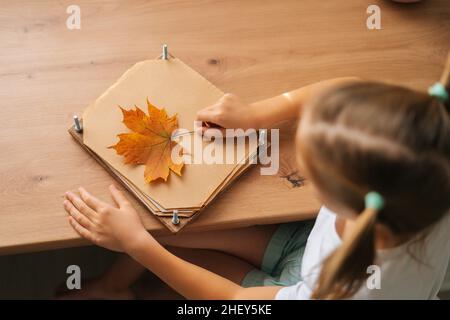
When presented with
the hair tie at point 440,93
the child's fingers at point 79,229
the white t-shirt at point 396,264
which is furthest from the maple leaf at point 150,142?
the hair tie at point 440,93

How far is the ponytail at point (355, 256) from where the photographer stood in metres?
0.60

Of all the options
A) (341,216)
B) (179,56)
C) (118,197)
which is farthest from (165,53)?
(341,216)

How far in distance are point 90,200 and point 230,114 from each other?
27 cm

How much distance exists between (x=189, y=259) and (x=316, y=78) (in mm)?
435

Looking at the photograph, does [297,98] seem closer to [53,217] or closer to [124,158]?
[124,158]

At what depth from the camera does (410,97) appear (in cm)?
61

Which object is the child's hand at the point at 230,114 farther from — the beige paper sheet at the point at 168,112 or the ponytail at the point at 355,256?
the ponytail at the point at 355,256

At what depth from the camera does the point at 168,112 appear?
0.87m

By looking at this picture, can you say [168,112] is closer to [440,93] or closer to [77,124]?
[77,124]

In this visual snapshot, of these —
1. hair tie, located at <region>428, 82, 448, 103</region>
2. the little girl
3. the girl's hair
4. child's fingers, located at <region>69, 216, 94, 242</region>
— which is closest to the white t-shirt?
the little girl

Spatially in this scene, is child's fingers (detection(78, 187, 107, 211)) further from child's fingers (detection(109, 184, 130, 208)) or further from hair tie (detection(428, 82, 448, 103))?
hair tie (detection(428, 82, 448, 103))

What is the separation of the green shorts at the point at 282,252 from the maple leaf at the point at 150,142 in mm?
278

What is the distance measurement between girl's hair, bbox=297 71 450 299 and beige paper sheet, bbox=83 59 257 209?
0.75 ft

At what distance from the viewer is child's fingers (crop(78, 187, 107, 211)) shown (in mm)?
815
